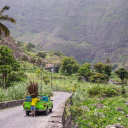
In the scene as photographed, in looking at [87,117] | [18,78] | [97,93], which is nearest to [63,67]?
[97,93]

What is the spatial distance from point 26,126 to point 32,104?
211cm

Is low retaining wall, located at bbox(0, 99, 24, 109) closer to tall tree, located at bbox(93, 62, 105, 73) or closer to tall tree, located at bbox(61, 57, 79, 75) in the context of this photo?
tall tree, located at bbox(93, 62, 105, 73)

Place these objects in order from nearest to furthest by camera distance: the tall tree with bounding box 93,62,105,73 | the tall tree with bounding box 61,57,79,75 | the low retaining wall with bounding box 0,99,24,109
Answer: the low retaining wall with bounding box 0,99,24,109, the tall tree with bounding box 93,62,105,73, the tall tree with bounding box 61,57,79,75

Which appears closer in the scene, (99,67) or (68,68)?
(99,67)

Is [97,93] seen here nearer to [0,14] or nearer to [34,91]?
[0,14]

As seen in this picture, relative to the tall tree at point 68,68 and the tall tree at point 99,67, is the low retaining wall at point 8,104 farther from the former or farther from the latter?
the tall tree at point 68,68

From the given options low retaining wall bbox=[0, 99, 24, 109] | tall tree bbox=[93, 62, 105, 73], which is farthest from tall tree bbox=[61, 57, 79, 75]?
low retaining wall bbox=[0, 99, 24, 109]

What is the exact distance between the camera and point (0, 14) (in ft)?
68.3

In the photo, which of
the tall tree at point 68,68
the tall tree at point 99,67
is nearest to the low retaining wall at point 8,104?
the tall tree at point 99,67

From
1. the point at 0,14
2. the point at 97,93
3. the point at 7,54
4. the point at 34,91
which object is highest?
the point at 0,14

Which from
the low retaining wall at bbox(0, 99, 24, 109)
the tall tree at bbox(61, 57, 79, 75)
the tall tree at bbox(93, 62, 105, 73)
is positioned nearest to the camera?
the low retaining wall at bbox(0, 99, 24, 109)

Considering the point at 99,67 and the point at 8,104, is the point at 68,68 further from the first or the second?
the point at 8,104

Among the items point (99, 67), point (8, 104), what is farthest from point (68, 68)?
point (8, 104)

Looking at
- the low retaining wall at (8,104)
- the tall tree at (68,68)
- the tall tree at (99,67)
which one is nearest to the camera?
the low retaining wall at (8,104)
